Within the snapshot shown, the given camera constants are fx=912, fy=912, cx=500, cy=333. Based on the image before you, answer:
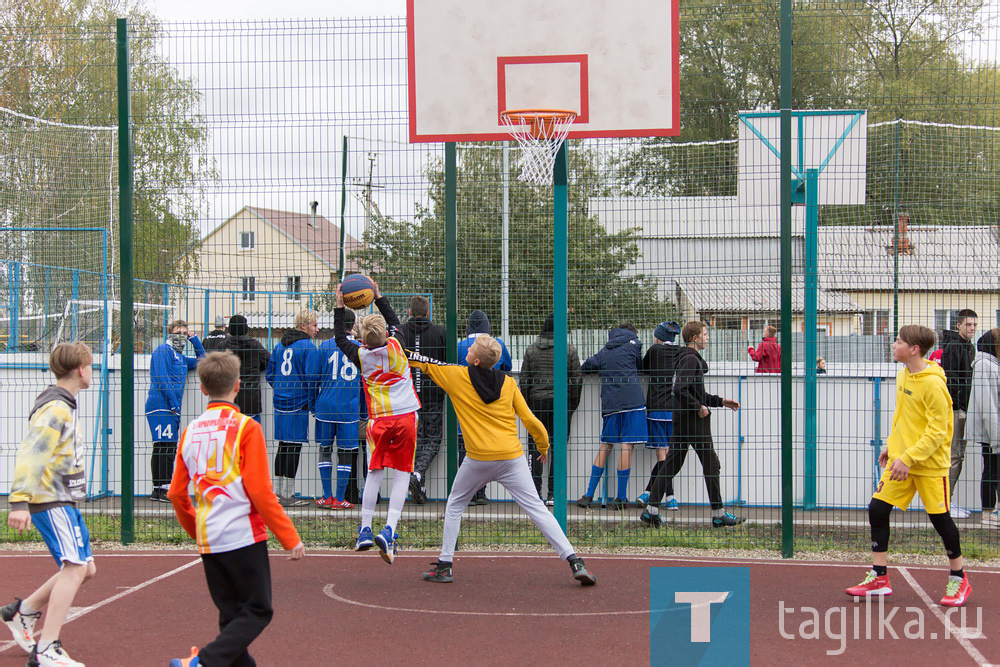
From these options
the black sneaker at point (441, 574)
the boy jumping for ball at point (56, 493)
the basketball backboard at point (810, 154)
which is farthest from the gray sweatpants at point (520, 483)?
the basketball backboard at point (810, 154)

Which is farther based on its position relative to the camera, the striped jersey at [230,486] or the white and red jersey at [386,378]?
the white and red jersey at [386,378]

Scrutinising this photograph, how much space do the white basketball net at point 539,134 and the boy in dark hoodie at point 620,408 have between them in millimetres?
2233

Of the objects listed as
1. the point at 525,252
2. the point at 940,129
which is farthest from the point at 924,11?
the point at 525,252

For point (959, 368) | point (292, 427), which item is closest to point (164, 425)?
point (292, 427)

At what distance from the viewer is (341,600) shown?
6621mm

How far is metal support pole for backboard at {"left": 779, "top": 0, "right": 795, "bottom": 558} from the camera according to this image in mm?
7734

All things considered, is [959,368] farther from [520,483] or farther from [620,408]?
[520,483]

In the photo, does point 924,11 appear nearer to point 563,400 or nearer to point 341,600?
point 563,400

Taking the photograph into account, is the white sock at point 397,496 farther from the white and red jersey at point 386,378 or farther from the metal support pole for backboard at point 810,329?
the metal support pole for backboard at point 810,329

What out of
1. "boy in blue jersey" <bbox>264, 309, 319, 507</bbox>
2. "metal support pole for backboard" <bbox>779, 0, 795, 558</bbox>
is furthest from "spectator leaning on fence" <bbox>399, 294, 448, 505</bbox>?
"metal support pole for backboard" <bbox>779, 0, 795, 558</bbox>

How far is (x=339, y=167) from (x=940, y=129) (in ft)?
18.3

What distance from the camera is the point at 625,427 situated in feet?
30.9

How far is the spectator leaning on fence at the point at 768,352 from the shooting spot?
9.23 m

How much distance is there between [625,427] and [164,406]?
4.92 metres
